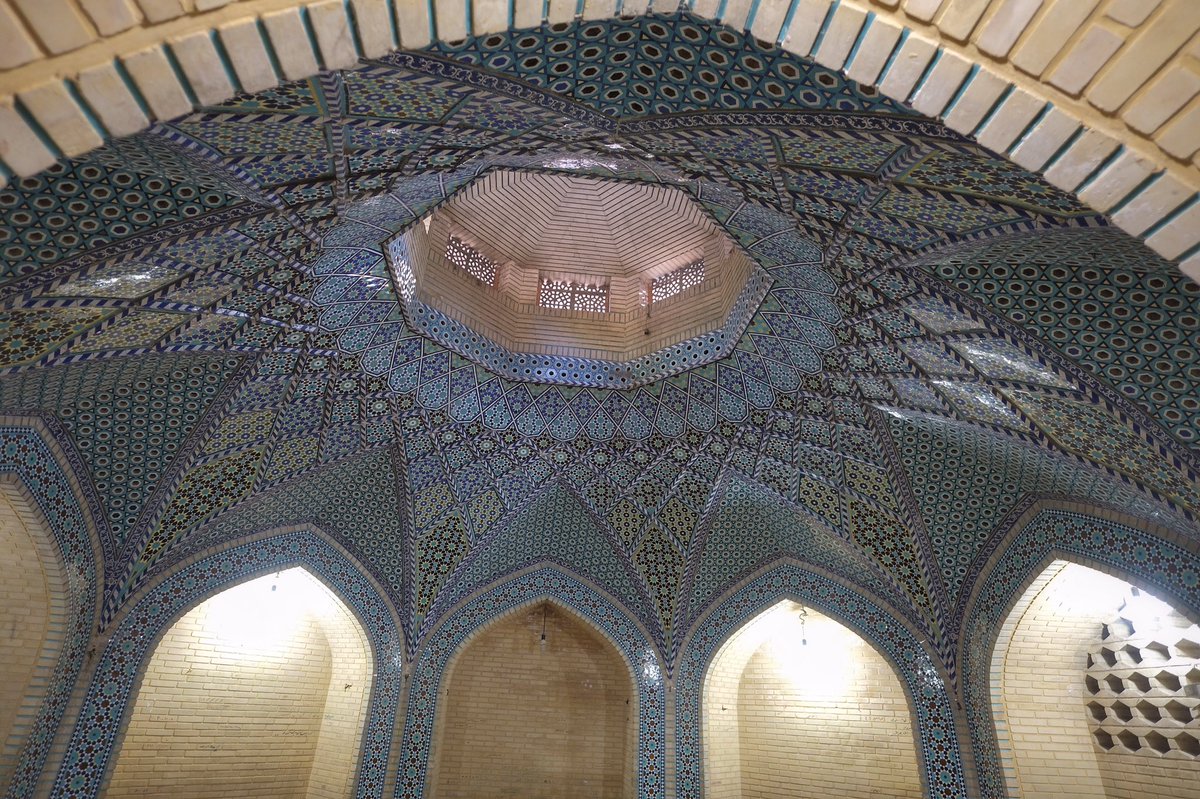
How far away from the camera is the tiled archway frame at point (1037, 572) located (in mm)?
6699

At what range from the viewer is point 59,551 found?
7754 millimetres

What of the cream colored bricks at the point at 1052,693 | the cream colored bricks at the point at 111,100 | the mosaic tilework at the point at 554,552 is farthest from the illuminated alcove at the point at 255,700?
the cream colored bricks at the point at 111,100

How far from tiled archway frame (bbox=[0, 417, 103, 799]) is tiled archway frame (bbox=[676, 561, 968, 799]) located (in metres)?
7.15

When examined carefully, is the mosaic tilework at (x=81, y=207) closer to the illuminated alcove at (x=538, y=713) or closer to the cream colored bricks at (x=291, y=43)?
the cream colored bricks at (x=291, y=43)

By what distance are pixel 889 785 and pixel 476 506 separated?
6665 millimetres

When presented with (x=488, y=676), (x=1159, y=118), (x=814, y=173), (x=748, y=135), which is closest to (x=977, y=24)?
(x=1159, y=118)

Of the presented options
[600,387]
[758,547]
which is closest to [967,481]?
[758,547]

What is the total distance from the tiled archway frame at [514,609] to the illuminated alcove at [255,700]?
2.28 ft

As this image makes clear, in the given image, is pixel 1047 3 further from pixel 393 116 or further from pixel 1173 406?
pixel 1173 406

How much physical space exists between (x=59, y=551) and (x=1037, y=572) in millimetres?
10147

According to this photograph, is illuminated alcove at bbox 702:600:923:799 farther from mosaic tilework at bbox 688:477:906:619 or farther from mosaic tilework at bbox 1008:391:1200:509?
mosaic tilework at bbox 1008:391:1200:509

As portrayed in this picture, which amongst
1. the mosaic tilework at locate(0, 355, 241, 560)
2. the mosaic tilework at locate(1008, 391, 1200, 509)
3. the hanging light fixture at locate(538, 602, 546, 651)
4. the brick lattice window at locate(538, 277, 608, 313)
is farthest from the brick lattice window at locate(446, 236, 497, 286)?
the mosaic tilework at locate(1008, 391, 1200, 509)

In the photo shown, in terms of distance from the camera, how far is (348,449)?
368 inches

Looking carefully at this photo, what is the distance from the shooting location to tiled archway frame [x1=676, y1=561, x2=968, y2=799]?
8555 mm
